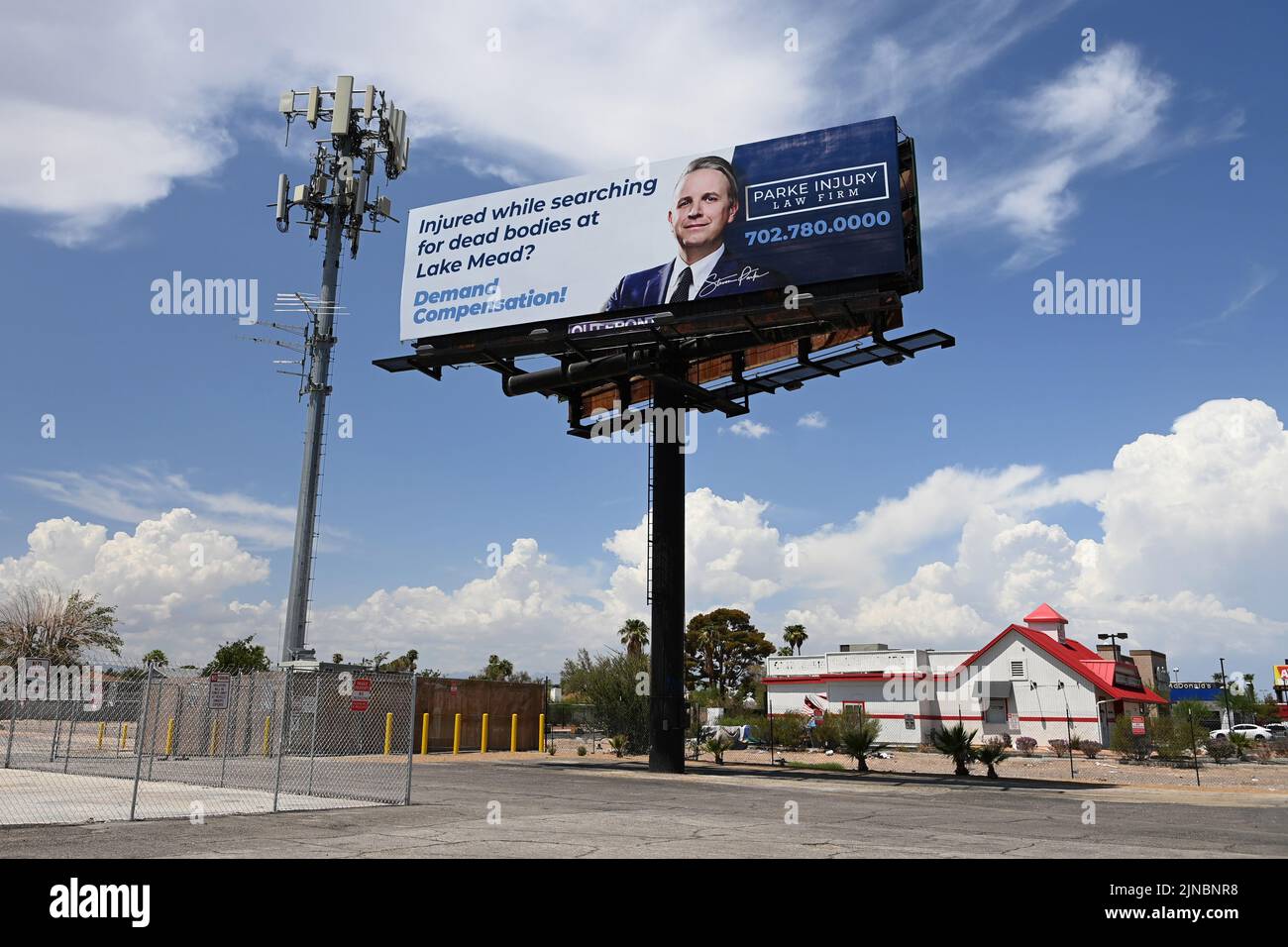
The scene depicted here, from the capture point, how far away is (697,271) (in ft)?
89.2

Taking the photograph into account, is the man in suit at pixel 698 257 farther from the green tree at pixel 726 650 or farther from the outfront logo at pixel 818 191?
the green tree at pixel 726 650

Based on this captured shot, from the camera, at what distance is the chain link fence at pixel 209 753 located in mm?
14836

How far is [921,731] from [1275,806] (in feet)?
122

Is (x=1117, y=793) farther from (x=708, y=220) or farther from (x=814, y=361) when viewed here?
(x=708, y=220)

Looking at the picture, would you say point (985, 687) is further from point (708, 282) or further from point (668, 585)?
point (708, 282)

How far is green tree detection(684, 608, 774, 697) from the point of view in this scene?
87438 mm

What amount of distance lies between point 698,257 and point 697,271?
0.47m

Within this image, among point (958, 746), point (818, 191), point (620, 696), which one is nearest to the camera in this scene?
point (818, 191)

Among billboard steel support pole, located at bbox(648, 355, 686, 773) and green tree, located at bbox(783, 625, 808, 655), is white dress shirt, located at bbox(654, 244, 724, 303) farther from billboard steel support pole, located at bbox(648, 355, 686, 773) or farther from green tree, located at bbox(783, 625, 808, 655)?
green tree, located at bbox(783, 625, 808, 655)

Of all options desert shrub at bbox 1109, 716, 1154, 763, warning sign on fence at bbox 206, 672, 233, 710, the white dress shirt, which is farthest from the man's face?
desert shrub at bbox 1109, 716, 1154, 763
